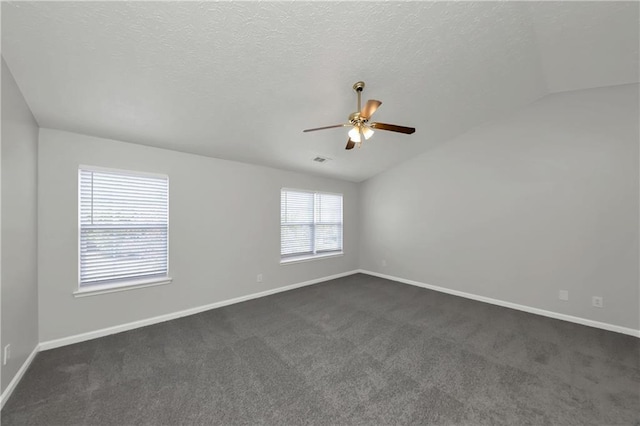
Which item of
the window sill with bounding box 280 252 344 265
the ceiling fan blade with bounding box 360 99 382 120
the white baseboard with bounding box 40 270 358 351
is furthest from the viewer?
the window sill with bounding box 280 252 344 265

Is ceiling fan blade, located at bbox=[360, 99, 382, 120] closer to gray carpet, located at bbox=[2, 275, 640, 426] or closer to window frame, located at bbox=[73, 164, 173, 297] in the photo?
gray carpet, located at bbox=[2, 275, 640, 426]

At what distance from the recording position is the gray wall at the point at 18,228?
1.76 m

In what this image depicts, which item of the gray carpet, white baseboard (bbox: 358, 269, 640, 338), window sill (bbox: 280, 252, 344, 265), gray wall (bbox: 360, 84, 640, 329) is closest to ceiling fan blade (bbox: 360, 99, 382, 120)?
gray wall (bbox: 360, 84, 640, 329)

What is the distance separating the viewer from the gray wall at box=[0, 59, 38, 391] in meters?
1.76

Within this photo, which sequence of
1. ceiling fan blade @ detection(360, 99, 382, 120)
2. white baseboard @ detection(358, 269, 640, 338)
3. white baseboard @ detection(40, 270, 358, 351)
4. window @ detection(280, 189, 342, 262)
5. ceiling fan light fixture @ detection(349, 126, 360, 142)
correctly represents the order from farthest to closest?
window @ detection(280, 189, 342, 262)
white baseboard @ detection(358, 269, 640, 338)
white baseboard @ detection(40, 270, 358, 351)
ceiling fan light fixture @ detection(349, 126, 360, 142)
ceiling fan blade @ detection(360, 99, 382, 120)

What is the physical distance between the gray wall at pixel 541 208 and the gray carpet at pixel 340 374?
57cm

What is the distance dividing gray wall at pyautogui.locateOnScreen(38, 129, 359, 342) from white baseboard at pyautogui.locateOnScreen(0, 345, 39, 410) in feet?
0.76

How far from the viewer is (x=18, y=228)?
197cm

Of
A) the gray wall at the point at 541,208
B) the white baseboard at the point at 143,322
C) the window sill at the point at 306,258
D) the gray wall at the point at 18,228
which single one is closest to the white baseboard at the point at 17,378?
the gray wall at the point at 18,228

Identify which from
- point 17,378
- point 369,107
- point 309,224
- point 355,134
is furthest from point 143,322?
point 369,107

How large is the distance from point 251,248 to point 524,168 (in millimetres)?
4337

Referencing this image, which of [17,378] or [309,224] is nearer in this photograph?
[17,378]

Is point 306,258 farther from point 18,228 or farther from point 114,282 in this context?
point 18,228

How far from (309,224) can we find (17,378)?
3.92m
